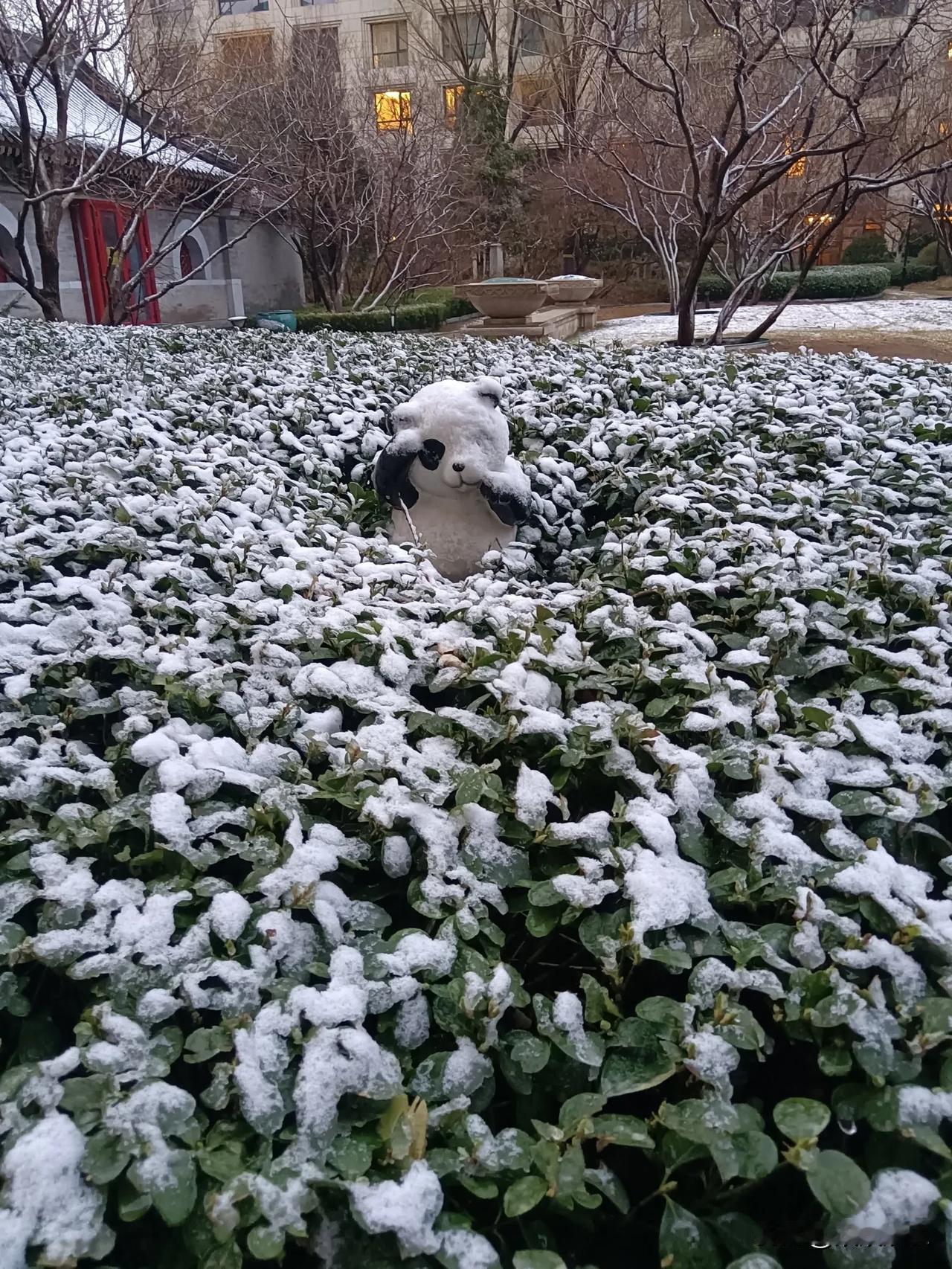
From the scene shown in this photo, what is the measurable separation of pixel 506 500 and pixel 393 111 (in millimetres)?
18607

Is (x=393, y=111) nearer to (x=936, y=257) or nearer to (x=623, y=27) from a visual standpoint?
(x=623, y=27)

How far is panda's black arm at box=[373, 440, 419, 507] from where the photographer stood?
3566 millimetres

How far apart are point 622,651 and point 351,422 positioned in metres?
2.84

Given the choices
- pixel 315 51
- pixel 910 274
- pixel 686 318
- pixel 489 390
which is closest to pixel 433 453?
pixel 489 390

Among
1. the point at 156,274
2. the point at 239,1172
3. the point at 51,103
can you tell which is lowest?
the point at 239,1172

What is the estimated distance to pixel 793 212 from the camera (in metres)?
9.85

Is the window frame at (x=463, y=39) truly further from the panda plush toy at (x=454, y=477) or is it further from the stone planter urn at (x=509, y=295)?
the panda plush toy at (x=454, y=477)

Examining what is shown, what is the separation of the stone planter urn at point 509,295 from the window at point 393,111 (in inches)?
190

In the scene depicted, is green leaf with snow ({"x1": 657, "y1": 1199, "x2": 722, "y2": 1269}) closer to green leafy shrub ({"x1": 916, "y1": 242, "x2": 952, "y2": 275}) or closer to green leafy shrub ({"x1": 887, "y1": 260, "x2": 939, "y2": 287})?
green leafy shrub ({"x1": 887, "y1": 260, "x2": 939, "y2": 287})

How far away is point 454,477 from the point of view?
11.6 ft

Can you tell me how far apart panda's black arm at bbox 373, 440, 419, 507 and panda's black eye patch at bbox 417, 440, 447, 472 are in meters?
0.04

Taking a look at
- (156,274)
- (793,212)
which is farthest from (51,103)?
(793,212)

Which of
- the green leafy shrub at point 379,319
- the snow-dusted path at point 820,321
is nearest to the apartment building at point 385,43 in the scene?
the green leafy shrub at point 379,319

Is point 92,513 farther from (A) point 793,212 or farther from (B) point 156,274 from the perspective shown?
(B) point 156,274
